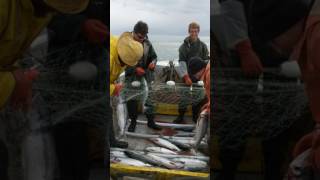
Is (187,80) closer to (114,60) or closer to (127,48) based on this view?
(127,48)

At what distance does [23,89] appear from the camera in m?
2.27

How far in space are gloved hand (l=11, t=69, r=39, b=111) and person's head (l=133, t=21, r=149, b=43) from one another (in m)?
2.56

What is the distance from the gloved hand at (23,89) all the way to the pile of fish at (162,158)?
7.48ft

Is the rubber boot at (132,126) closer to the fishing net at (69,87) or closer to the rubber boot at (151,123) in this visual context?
the rubber boot at (151,123)

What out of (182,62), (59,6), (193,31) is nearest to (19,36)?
(59,6)

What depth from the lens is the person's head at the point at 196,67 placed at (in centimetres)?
567

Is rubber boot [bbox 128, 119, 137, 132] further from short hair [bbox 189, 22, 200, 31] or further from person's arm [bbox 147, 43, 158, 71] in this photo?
short hair [bbox 189, 22, 200, 31]

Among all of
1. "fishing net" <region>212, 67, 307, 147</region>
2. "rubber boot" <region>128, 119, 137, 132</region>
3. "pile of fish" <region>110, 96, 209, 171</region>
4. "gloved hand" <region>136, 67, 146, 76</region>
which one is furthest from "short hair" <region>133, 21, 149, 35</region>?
"fishing net" <region>212, 67, 307, 147</region>

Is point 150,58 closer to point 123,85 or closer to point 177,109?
point 123,85

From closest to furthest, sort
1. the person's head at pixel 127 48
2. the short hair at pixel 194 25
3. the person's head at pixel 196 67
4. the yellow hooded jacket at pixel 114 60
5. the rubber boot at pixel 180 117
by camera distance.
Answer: the yellow hooded jacket at pixel 114 60
the person's head at pixel 127 48
the short hair at pixel 194 25
the person's head at pixel 196 67
the rubber boot at pixel 180 117

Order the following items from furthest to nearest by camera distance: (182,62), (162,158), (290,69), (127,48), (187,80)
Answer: (182,62), (187,80), (162,158), (127,48), (290,69)

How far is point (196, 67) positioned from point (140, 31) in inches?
44.2

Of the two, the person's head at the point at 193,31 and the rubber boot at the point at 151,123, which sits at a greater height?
the person's head at the point at 193,31

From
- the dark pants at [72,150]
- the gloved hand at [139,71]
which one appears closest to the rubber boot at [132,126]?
the gloved hand at [139,71]
